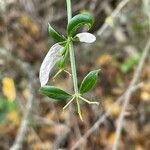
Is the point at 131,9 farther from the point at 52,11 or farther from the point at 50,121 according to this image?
the point at 50,121

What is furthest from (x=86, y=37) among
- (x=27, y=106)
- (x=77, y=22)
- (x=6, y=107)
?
(x=6, y=107)

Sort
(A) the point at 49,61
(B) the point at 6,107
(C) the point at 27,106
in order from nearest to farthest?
(A) the point at 49,61
(C) the point at 27,106
(B) the point at 6,107

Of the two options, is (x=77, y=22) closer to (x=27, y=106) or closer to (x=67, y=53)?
(x=67, y=53)

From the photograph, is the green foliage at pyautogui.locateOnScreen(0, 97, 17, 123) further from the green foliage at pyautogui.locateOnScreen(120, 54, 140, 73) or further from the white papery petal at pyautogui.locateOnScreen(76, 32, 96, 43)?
the white papery petal at pyautogui.locateOnScreen(76, 32, 96, 43)

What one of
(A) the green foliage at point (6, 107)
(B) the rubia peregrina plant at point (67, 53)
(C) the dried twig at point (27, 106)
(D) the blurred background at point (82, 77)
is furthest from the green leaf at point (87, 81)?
(A) the green foliage at point (6, 107)

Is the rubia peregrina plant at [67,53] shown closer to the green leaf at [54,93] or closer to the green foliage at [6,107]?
the green leaf at [54,93]

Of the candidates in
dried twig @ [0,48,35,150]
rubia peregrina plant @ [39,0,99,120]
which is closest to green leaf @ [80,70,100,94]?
rubia peregrina plant @ [39,0,99,120]

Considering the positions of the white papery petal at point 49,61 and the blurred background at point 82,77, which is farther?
the blurred background at point 82,77

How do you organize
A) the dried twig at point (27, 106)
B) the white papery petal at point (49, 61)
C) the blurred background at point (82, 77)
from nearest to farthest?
1. the white papery petal at point (49, 61)
2. the dried twig at point (27, 106)
3. the blurred background at point (82, 77)

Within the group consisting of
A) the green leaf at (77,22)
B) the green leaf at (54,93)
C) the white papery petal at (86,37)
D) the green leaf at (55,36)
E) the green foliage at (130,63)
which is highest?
the green foliage at (130,63)
